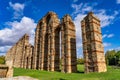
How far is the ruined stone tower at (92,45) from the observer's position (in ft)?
56.9

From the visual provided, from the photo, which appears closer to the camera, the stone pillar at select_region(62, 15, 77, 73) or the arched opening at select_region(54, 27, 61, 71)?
the stone pillar at select_region(62, 15, 77, 73)

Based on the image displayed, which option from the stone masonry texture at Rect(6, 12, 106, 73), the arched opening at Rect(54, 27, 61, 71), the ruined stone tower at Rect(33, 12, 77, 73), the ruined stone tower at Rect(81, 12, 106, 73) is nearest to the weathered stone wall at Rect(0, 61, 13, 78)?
the stone masonry texture at Rect(6, 12, 106, 73)

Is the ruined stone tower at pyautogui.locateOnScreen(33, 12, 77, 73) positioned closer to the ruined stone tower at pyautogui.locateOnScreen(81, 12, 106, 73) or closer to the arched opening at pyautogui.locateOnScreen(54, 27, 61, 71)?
the arched opening at pyautogui.locateOnScreen(54, 27, 61, 71)

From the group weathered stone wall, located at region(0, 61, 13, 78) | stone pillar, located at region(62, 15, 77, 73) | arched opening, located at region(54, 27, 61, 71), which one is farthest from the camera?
arched opening, located at region(54, 27, 61, 71)

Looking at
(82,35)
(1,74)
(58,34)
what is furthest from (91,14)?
(1,74)

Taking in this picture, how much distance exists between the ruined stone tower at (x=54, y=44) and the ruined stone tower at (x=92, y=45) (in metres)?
3.18

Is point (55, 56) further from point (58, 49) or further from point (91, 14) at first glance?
point (91, 14)

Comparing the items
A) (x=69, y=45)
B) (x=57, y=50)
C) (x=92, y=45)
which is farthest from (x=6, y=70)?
(x=57, y=50)

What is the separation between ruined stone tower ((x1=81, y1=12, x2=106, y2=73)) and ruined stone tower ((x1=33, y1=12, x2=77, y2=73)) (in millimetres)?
3180

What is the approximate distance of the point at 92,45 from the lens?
17953 mm

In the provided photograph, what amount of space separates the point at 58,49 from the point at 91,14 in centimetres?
933

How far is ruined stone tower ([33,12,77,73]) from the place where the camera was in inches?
843

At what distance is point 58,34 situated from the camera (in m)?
26.3

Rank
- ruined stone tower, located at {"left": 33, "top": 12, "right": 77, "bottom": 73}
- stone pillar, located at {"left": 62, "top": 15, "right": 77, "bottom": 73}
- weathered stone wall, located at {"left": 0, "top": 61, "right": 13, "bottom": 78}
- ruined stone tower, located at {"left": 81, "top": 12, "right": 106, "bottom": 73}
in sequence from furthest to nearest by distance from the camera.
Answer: ruined stone tower, located at {"left": 33, "top": 12, "right": 77, "bottom": 73}
stone pillar, located at {"left": 62, "top": 15, "right": 77, "bottom": 73}
ruined stone tower, located at {"left": 81, "top": 12, "right": 106, "bottom": 73}
weathered stone wall, located at {"left": 0, "top": 61, "right": 13, "bottom": 78}
